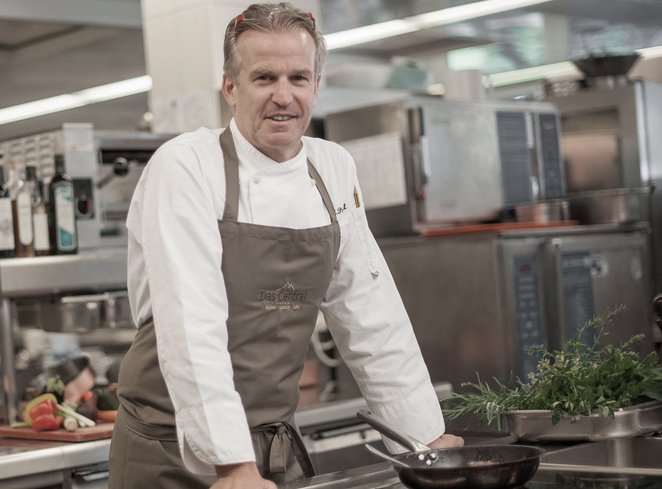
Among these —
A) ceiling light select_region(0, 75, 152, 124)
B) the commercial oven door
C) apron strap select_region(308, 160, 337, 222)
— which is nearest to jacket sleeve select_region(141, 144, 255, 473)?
apron strap select_region(308, 160, 337, 222)

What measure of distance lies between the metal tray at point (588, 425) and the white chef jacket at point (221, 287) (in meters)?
0.23

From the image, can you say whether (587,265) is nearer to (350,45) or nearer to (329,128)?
(329,128)

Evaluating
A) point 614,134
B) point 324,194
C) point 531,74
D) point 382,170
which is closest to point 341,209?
point 324,194

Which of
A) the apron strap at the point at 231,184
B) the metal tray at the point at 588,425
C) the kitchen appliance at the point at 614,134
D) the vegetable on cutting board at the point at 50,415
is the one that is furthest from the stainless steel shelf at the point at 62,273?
the kitchen appliance at the point at 614,134

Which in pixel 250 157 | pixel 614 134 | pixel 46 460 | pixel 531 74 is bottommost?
pixel 46 460

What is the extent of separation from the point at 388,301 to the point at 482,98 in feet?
9.38

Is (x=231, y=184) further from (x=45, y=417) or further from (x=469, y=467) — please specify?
(x=45, y=417)

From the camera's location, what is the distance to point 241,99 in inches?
79.6

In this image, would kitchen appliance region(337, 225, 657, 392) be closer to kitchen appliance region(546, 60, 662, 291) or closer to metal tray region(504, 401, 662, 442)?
kitchen appliance region(546, 60, 662, 291)

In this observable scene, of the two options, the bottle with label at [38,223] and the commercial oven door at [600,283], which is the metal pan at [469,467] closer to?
the bottle with label at [38,223]

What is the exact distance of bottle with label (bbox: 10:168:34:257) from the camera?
333 cm

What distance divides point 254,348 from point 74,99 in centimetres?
919

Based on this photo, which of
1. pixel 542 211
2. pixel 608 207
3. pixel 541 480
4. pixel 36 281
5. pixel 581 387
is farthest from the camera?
→ pixel 608 207

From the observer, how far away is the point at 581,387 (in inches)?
74.6
